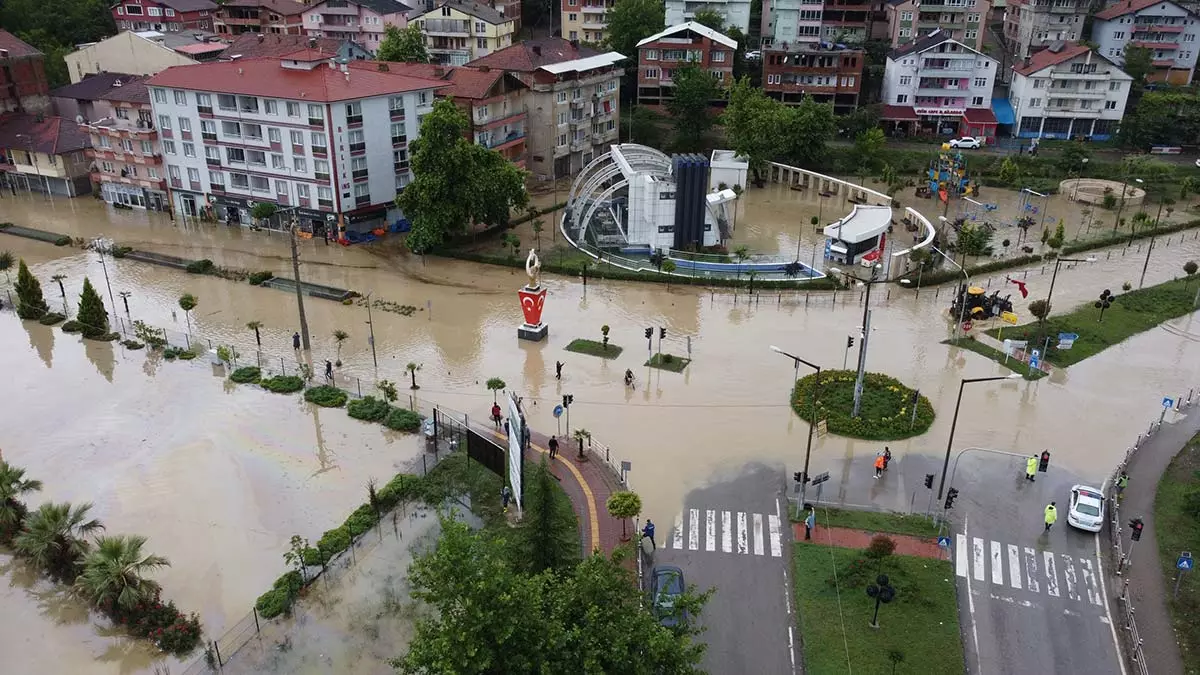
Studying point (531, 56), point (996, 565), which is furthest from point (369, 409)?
point (531, 56)

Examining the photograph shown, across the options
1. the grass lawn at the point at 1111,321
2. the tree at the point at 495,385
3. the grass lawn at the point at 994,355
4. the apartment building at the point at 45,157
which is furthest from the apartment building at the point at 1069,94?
the apartment building at the point at 45,157

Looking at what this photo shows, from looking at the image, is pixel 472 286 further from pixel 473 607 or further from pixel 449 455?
pixel 473 607

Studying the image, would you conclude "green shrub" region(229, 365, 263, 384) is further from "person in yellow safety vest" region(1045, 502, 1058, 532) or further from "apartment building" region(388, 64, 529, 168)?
"person in yellow safety vest" region(1045, 502, 1058, 532)

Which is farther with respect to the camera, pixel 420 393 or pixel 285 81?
pixel 285 81

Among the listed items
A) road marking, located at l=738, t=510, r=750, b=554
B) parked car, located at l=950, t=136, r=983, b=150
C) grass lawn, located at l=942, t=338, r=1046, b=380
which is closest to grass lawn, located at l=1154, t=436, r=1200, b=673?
grass lawn, located at l=942, t=338, r=1046, b=380

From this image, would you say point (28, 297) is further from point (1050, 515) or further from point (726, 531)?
point (1050, 515)

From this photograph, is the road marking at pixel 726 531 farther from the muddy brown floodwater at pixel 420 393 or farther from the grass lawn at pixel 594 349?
the grass lawn at pixel 594 349
